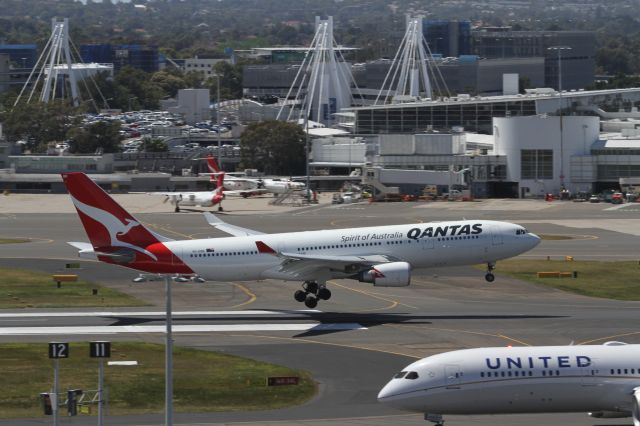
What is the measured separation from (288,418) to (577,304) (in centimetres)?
3420

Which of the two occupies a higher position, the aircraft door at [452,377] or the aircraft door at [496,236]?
the aircraft door at [496,236]

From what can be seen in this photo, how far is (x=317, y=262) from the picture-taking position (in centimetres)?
8506

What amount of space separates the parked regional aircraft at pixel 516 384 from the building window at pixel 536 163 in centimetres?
12821

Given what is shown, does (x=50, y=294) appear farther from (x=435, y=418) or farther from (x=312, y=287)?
(x=435, y=418)

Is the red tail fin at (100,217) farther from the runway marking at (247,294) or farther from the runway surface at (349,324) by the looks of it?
the runway marking at (247,294)

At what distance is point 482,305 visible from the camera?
89.4 metres

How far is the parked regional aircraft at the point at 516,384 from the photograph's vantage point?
5294 cm

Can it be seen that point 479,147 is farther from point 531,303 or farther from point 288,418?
point 288,418

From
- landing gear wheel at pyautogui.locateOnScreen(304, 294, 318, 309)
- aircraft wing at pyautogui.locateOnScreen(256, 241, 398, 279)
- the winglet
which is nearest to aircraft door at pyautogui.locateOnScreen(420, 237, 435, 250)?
aircraft wing at pyautogui.locateOnScreen(256, 241, 398, 279)

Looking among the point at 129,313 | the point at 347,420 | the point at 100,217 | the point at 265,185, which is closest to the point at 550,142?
the point at 265,185

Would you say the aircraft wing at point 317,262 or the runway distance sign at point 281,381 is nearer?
the runway distance sign at point 281,381

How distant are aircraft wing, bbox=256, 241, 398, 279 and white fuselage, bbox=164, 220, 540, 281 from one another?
0.29 meters

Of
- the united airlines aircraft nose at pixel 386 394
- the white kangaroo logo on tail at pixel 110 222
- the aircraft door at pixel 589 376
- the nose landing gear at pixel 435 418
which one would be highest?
the white kangaroo logo on tail at pixel 110 222

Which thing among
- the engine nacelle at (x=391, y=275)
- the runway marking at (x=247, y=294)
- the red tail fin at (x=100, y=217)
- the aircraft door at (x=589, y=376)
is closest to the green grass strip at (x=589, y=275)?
the engine nacelle at (x=391, y=275)
